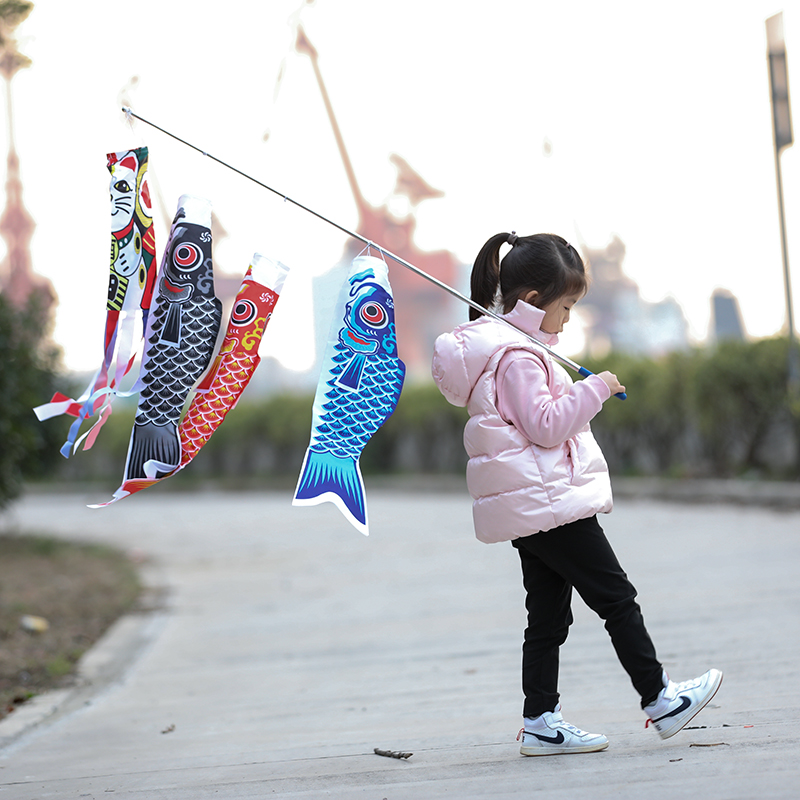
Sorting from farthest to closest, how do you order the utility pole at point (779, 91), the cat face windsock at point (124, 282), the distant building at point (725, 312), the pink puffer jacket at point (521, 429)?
1. the distant building at point (725, 312)
2. the utility pole at point (779, 91)
3. the cat face windsock at point (124, 282)
4. the pink puffer jacket at point (521, 429)

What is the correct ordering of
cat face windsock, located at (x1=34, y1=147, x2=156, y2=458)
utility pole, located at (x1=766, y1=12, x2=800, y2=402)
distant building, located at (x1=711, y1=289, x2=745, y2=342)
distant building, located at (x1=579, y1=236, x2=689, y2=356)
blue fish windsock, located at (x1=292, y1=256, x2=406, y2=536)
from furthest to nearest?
distant building, located at (x1=579, y1=236, x2=689, y2=356)
distant building, located at (x1=711, y1=289, x2=745, y2=342)
utility pole, located at (x1=766, y1=12, x2=800, y2=402)
cat face windsock, located at (x1=34, y1=147, x2=156, y2=458)
blue fish windsock, located at (x1=292, y1=256, x2=406, y2=536)

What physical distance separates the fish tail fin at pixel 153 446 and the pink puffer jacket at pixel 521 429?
75 centimetres

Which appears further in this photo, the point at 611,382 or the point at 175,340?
the point at 175,340

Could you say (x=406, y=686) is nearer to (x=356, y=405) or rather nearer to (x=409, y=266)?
(x=356, y=405)

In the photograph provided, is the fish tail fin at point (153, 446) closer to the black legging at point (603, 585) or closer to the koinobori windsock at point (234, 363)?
the koinobori windsock at point (234, 363)

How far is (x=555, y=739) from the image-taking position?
Answer: 9.16ft

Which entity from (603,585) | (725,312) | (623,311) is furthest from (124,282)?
(623,311)

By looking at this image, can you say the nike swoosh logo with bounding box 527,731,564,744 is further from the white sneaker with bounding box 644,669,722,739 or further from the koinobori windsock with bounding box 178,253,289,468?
the koinobori windsock with bounding box 178,253,289,468

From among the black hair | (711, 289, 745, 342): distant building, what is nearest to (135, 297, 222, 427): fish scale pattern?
the black hair

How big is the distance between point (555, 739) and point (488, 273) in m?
1.31

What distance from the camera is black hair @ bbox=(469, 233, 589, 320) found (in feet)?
9.15

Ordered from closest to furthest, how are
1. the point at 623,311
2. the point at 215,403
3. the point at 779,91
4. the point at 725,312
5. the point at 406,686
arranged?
the point at 215,403, the point at 406,686, the point at 779,91, the point at 725,312, the point at 623,311

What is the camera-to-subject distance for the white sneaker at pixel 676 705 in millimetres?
2717

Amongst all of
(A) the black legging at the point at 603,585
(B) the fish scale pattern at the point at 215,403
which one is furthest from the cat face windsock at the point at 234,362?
(A) the black legging at the point at 603,585
